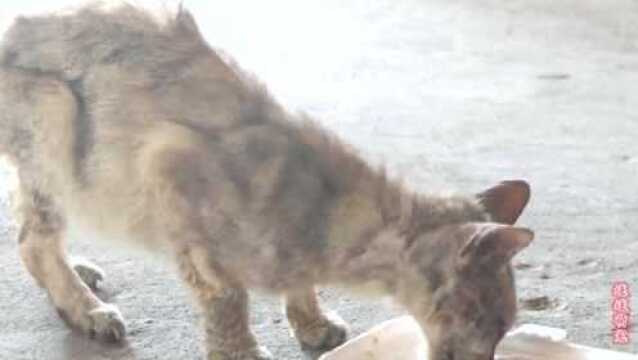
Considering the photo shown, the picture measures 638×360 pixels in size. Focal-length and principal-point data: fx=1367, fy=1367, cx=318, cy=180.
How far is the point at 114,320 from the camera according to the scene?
3.74 metres

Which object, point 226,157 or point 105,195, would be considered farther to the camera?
point 105,195

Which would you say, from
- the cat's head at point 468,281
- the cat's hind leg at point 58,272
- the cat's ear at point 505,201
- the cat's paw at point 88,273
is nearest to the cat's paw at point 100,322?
the cat's hind leg at point 58,272

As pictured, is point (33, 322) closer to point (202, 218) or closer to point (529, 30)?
point (202, 218)

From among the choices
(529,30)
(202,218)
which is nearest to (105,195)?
(202,218)

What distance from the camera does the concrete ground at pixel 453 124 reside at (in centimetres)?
387

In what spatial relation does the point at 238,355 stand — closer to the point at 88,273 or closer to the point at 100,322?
the point at 100,322

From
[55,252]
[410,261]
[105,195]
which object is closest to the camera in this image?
[410,261]

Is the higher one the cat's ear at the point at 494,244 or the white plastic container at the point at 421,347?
the cat's ear at the point at 494,244

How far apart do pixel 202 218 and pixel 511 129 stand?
8.39 feet

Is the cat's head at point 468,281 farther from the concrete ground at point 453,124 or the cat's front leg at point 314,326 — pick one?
the cat's front leg at point 314,326

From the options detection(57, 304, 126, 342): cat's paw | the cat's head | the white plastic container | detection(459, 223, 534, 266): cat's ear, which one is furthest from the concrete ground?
detection(459, 223, 534, 266): cat's ear

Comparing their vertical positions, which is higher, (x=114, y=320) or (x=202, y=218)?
(x=202, y=218)

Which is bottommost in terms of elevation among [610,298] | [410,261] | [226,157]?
[610,298]

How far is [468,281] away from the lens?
10.00 feet
